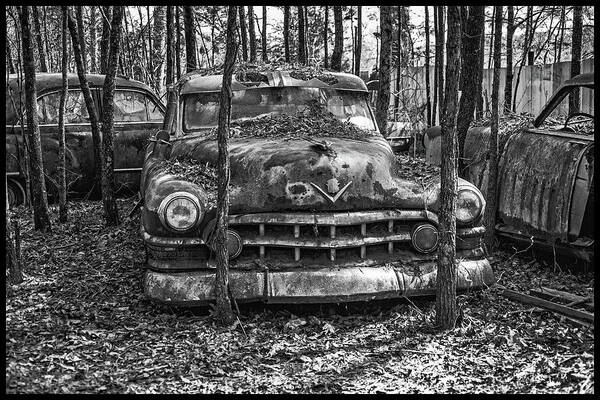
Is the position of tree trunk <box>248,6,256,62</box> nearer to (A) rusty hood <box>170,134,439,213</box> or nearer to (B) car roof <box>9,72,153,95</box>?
(B) car roof <box>9,72,153,95</box>

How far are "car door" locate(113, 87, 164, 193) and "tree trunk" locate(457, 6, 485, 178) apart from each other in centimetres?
452

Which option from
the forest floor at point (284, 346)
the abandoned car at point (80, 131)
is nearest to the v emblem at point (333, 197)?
the forest floor at point (284, 346)

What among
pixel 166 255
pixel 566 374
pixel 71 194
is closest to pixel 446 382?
pixel 566 374

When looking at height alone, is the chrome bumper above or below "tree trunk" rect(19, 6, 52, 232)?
below

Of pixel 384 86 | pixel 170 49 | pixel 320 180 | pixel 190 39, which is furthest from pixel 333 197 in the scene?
pixel 170 49

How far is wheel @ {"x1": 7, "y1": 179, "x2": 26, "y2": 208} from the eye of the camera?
9.67 meters

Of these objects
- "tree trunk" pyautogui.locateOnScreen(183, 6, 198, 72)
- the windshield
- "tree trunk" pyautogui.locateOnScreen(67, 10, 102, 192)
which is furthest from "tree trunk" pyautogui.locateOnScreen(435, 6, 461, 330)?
"tree trunk" pyautogui.locateOnScreen(183, 6, 198, 72)

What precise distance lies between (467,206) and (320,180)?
3.66ft

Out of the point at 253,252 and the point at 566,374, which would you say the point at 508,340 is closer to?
the point at 566,374

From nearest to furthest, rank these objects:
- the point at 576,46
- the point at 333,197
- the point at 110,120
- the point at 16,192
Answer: the point at 333,197, the point at 110,120, the point at 16,192, the point at 576,46

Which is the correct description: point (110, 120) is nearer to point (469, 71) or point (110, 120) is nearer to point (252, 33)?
point (469, 71)

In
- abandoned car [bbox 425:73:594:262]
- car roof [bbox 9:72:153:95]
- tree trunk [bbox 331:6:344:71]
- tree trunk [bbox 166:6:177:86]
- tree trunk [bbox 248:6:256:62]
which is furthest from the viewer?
tree trunk [bbox 248:6:256:62]

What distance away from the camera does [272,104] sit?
6320mm

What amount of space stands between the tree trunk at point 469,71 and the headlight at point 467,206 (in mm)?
2778
